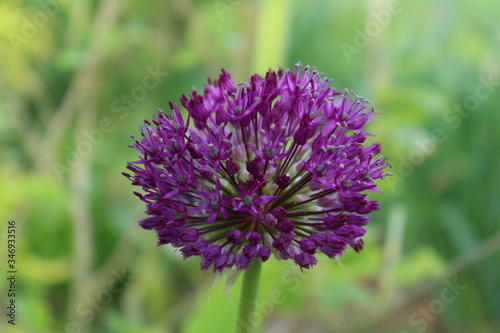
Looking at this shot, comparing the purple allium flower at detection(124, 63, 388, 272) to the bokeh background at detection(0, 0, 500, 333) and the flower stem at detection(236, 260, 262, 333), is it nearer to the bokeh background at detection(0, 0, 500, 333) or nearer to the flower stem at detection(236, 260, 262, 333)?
the flower stem at detection(236, 260, 262, 333)

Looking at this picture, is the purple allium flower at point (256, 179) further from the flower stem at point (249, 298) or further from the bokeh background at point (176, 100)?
the bokeh background at point (176, 100)

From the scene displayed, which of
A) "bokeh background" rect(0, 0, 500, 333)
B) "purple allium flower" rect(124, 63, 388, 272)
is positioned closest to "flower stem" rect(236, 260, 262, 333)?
"purple allium flower" rect(124, 63, 388, 272)

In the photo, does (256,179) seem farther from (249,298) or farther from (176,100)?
(176,100)

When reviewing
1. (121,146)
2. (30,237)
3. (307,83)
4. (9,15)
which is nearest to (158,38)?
(121,146)

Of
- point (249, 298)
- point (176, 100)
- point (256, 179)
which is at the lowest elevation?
point (249, 298)

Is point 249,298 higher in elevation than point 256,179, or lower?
lower

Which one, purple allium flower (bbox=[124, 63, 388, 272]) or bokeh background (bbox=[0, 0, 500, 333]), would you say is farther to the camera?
bokeh background (bbox=[0, 0, 500, 333])

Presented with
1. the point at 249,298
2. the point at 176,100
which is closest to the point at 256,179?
the point at 249,298
